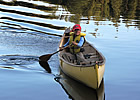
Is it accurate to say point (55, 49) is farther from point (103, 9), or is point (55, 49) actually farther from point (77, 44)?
point (103, 9)

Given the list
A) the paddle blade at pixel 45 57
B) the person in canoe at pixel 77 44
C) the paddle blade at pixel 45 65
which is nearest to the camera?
the person in canoe at pixel 77 44

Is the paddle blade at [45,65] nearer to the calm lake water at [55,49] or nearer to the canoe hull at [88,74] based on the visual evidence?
the calm lake water at [55,49]

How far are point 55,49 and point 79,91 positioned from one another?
19.1 ft

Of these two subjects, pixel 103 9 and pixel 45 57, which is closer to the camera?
pixel 45 57

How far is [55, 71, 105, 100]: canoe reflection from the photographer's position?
831 centimetres

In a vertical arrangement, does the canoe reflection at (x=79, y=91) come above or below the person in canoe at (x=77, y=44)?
below

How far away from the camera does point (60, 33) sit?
17.8m

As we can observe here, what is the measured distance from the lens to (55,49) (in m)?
14.3

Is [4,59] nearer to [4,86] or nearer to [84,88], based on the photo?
[4,86]

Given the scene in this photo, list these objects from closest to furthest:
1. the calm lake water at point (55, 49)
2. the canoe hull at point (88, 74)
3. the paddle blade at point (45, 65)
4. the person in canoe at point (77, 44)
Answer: the canoe hull at point (88, 74), the calm lake water at point (55, 49), the person in canoe at point (77, 44), the paddle blade at point (45, 65)

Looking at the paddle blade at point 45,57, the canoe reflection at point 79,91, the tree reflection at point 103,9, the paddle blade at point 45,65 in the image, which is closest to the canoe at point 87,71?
the canoe reflection at point 79,91

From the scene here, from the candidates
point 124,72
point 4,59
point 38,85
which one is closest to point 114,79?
point 124,72

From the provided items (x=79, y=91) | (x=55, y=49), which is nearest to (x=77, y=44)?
(x=79, y=91)

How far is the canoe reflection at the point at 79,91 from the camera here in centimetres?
831
